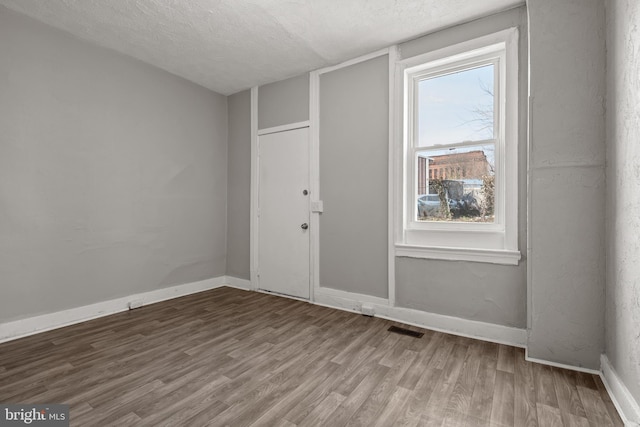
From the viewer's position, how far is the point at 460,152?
3021 mm

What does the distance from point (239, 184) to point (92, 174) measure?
181cm

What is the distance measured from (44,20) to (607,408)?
5.20 meters

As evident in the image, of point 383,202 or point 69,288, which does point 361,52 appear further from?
point 69,288

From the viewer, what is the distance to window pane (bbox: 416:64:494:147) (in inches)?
114

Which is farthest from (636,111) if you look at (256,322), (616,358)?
(256,322)

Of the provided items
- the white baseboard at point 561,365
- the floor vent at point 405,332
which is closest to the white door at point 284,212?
the floor vent at point 405,332

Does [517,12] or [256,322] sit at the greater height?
[517,12]

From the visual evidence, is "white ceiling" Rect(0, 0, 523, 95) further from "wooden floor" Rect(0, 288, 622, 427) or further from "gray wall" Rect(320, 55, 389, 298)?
"wooden floor" Rect(0, 288, 622, 427)

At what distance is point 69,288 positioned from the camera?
10.1 ft

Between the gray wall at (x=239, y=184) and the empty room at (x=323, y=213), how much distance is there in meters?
0.06

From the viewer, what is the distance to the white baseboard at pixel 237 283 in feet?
14.6

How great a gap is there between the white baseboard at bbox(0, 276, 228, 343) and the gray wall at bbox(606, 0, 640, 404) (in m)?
4.24

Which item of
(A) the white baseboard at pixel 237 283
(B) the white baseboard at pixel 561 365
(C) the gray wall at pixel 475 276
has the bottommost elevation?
(B) the white baseboard at pixel 561 365

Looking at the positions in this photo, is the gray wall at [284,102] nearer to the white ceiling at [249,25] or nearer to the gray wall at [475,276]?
the white ceiling at [249,25]
